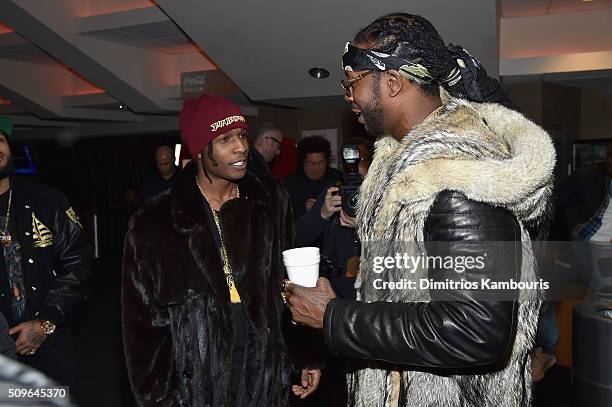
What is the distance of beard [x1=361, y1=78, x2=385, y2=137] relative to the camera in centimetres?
150

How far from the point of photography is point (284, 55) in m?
7.34

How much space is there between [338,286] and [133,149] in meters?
10.9

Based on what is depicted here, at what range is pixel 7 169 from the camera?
8.46 ft

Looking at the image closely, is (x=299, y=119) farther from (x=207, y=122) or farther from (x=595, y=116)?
(x=207, y=122)

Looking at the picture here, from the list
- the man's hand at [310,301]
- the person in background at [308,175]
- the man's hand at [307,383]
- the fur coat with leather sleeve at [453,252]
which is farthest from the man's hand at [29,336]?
the person in background at [308,175]

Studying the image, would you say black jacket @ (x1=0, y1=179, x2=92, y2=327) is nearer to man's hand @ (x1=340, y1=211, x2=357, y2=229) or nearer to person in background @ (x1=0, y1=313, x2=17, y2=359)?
person in background @ (x1=0, y1=313, x2=17, y2=359)

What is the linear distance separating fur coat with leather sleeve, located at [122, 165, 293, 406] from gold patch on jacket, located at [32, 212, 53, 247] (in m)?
0.72

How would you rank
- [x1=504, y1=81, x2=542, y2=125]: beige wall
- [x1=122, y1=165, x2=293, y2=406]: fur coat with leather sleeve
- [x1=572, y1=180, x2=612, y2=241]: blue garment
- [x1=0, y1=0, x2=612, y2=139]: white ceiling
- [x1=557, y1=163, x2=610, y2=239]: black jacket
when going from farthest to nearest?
1. [x1=504, y1=81, x2=542, y2=125]: beige wall
2. [x1=0, y1=0, x2=612, y2=139]: white ceiling
3. [x1=557, y1=163, x2=610, y2=239]: black jacket
4. [x1=572, y1=180, x2=612, y2=241]: blue garment
5. [x1=122, y1=165, x2=293, y2=406]: fur coat with leather sleeve

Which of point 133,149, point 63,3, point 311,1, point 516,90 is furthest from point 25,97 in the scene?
point 516,90

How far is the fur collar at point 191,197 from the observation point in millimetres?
2162

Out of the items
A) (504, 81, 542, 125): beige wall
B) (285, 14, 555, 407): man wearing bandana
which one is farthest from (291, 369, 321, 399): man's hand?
(504, 81, 542, 125): beige wall

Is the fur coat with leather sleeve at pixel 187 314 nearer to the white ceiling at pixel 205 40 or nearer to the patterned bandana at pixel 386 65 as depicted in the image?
the patterned bandana at pixel 386 65

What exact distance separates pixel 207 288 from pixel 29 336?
957 mm

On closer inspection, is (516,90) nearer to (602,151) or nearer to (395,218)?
(602,151)
